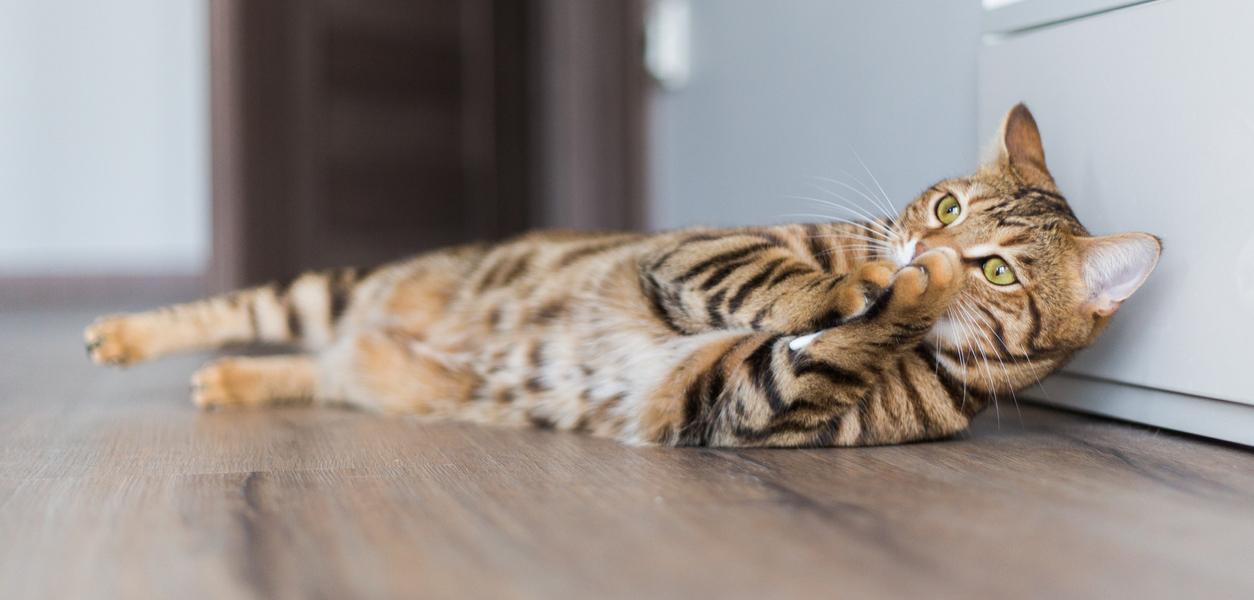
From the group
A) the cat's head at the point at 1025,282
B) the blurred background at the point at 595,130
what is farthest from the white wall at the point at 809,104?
the cat's head at the point at 1025,282

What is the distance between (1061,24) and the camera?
1.65 m

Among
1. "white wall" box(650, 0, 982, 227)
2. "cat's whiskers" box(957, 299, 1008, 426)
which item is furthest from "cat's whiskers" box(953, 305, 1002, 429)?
"white wall" box(650, 0, 982, 227)

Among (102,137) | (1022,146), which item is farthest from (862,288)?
(102,137)

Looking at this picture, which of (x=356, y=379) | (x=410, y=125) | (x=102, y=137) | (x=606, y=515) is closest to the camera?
(x=606, y=515)

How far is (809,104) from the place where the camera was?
2375 mm

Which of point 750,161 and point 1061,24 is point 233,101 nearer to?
point 750,161

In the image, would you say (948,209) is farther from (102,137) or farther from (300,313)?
(102,137)

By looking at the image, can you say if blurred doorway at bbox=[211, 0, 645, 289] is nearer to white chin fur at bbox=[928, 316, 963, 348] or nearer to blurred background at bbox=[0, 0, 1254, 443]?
blurred background at bbox=[0, 0, 1254, 443]

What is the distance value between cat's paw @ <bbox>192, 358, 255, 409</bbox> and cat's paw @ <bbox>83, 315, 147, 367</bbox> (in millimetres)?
150

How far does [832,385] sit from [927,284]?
0.18m

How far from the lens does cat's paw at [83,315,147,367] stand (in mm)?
1928

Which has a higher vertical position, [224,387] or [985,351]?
[985,351]

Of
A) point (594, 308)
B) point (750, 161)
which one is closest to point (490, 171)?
point (750, 161)

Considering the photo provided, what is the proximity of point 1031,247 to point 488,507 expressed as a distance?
75 centimetres
